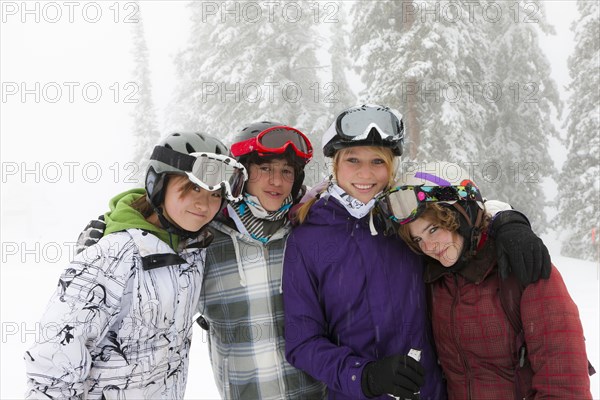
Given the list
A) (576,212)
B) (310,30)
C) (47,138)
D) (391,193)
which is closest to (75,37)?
(47,138)

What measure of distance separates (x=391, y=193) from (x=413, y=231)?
0.94ft

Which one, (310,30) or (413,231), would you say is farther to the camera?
(310,30)

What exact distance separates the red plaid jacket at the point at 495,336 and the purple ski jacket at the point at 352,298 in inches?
5.5

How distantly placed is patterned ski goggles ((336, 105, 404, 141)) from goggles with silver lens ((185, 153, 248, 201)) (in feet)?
2.71

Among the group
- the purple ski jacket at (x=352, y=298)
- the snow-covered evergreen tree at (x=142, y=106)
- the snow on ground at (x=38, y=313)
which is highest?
the snow-covered evergreen tree at (x=142, y=106)

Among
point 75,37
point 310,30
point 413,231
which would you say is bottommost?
point 413,231

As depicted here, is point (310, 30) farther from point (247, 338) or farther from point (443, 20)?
point (247, 338)

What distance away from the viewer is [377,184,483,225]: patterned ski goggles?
2639mm

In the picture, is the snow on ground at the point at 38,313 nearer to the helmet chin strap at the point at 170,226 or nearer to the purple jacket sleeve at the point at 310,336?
the purple jacket sleeve at the point at 310,336

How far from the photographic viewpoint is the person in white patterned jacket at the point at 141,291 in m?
2.20

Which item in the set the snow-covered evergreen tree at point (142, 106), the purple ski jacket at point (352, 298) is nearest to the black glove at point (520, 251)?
the purple ski jacket at point (352, 298)

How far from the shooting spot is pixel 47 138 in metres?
75.9

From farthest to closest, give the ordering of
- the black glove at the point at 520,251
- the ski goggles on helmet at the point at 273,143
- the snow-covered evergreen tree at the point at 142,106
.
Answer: the snow-covered evergreen tree at the point at 142,106
the ski goggles on helmet at the point at 273,143
the black glove at the point at 520,251

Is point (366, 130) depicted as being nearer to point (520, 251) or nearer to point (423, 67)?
point (520, 251)
